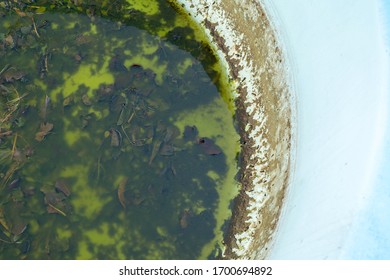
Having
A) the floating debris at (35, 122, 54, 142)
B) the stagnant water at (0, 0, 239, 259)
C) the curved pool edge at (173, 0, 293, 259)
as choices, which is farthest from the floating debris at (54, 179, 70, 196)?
the curved pool edge at (173, 0, 293, 259)

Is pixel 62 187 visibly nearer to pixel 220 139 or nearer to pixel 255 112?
pixel 220 139

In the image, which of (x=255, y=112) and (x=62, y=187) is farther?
(x=255, y=112)

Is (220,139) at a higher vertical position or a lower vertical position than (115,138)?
higher

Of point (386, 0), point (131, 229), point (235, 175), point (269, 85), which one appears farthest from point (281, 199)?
point (386, 0)

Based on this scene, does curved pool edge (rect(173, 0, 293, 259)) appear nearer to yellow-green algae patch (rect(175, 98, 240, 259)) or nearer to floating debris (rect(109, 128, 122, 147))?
yellow-green algae patch (rect(175, 98, 240, 259))

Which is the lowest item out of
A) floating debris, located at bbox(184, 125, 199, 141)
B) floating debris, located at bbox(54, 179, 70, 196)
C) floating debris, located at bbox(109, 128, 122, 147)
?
floating debris, located at bbox(54, 179, 70, 196)

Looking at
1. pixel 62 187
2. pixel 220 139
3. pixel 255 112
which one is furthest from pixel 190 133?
pixel 62 187

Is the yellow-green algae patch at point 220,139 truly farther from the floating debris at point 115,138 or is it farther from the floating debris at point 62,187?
the floating debris at point 62,187

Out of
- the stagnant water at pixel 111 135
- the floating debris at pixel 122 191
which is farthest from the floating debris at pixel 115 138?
the floating debris at pixel 122 191
